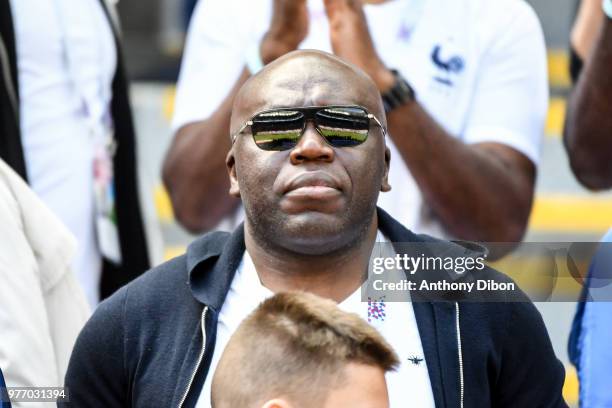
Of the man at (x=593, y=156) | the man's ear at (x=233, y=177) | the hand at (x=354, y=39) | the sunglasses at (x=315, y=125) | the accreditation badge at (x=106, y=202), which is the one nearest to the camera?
the sunglasses at (x=315, y=125)

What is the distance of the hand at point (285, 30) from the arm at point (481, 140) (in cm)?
8

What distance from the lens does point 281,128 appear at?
110 inches

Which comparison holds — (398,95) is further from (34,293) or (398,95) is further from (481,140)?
(34,293)

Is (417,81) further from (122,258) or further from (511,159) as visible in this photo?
(122,258)

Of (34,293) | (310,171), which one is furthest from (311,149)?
(34,293)

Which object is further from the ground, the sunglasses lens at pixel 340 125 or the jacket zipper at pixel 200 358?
the sunglasses lens at pixel 340 125

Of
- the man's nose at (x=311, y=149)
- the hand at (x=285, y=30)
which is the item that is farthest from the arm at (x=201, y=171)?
the man's nose at (x=311, y=149)

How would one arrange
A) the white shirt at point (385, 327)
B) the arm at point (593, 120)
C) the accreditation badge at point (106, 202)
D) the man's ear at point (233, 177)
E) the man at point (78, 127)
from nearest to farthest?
the white shirt at point (385, 327), the man's ear at point (233, 177), the arm at point (593, 120), the man at point (78, 127), the accreditation badge at point (106, 202)

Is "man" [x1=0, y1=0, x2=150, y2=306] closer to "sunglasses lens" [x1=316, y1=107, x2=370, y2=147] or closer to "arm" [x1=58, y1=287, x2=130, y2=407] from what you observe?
"arm" [x1=58, y1=287, x2=130, y2=407]

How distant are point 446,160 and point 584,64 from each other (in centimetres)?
56

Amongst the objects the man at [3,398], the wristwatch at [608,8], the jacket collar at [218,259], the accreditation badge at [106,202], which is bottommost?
the accreditation badge at [106,202]

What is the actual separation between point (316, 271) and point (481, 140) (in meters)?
1.11

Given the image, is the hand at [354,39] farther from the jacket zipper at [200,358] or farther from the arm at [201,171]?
the jacket zipper at [200,358]

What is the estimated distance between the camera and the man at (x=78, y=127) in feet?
12.7
